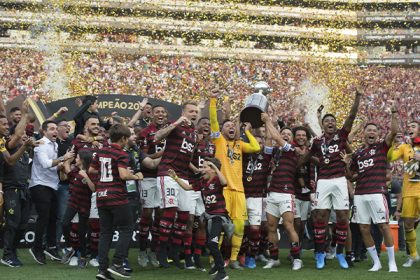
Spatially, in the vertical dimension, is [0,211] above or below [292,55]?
below

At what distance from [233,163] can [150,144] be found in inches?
45.7

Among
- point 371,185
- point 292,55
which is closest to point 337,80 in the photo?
point 292,55

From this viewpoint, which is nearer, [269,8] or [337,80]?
[337,80]

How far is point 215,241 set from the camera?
9562 millimetres

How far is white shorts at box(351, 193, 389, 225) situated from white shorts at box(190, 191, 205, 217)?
2109mm

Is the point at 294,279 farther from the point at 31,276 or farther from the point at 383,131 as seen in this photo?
the point at 383,131

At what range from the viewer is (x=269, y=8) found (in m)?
54.7

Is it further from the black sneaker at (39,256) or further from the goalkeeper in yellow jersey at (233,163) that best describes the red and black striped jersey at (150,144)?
the black sneaker at (39,256)

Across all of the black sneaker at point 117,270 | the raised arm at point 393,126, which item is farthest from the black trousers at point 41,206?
the raised arm at point 393,126

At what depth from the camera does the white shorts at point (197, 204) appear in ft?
35.5

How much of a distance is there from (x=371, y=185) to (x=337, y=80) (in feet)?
121

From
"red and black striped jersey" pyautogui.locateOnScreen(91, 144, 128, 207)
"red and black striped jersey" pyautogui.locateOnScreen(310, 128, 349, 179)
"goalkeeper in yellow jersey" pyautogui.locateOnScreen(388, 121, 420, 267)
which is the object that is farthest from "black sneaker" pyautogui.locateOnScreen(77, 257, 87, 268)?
"goalkeeper in yellow jersey" pyautogui.locateOnScreen(388, 121, 420, 267)

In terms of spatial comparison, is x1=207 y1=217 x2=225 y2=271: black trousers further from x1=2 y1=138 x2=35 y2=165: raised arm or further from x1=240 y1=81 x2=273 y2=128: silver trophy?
x1=2 y1=138 x2=35 y2=165: raised arm

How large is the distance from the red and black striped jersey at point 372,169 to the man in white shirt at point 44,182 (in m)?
4.03
